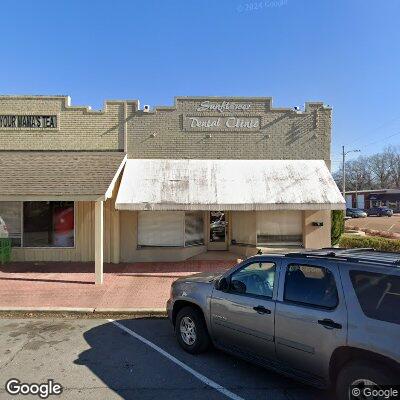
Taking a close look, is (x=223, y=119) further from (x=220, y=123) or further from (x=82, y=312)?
(x=82, y=312)

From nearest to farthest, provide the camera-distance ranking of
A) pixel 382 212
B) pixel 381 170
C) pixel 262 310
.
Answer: pixel 262 310
pixel 382 212
pixel 381 170

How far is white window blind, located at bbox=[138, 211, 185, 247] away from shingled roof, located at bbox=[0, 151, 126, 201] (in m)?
2.06

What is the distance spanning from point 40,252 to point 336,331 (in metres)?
11.3

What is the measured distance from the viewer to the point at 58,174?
11.3 meters

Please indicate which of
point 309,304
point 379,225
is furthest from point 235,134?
point 379,225

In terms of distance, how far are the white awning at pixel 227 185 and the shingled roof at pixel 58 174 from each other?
794 mm

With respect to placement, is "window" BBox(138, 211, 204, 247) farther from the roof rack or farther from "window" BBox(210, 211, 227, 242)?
the roof rack

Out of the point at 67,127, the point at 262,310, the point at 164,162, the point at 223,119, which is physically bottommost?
the point at 262,310

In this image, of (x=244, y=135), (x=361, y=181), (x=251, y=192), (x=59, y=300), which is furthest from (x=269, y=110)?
(x=361, y=181)

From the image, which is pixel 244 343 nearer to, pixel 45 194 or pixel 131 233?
pixel 45 194

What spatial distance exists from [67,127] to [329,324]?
11.7 m

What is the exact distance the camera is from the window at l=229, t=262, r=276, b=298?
15.6 feet

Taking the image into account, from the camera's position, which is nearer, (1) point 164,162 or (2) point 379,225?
(1) point 164,162

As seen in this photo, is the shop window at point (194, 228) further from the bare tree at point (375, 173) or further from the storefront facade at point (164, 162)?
the bare tree at point (375, 173)
